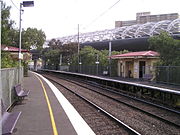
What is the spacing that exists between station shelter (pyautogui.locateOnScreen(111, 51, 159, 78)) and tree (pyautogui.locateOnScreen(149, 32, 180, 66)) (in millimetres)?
5578

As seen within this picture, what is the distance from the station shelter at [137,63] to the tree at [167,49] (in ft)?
18.3

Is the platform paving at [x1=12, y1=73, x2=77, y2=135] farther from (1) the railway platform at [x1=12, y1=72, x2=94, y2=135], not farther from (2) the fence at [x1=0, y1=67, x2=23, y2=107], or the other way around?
(2) the fence at [x1=0, y1=67, x2=23, y2=107]

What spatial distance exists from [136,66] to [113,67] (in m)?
5.91

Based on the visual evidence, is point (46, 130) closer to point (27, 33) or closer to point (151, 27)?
point (27, 33)

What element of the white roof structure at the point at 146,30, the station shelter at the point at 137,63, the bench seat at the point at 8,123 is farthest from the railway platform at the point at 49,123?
the white roof structure at the point at 146,30

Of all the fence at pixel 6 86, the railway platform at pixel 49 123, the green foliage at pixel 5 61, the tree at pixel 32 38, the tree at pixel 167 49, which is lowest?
the railway platform at pixel 49 123

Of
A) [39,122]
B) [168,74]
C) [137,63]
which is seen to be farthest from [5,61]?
[137,63]

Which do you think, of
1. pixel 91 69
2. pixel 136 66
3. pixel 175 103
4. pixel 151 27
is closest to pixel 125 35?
pixel 151 27

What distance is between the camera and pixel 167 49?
1067 inches

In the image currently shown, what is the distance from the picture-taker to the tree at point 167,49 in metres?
26.0

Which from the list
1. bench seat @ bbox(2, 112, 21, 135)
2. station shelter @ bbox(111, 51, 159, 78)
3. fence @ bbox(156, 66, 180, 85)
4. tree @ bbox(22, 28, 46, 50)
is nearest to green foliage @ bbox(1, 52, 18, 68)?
bench seat @ bbox(2, 112, 21, 135)

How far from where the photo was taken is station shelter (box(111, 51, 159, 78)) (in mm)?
36237

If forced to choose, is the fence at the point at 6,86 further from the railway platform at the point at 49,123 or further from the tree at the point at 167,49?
the tree at the point at 167,49

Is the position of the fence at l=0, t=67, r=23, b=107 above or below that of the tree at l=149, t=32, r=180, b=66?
below
